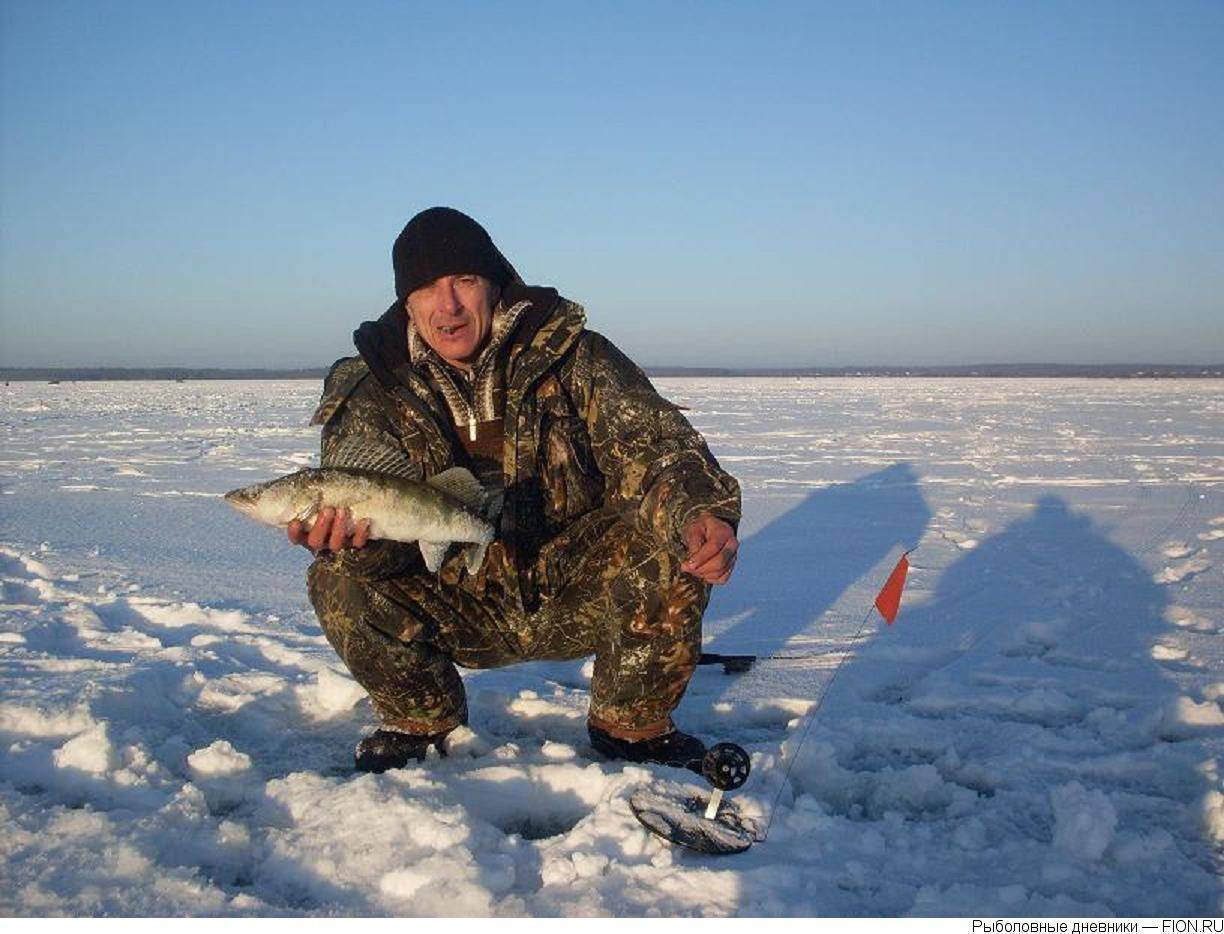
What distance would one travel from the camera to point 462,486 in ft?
9.80

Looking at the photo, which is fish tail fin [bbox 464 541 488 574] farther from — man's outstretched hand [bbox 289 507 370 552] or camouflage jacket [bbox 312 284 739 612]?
man's outstretched hand [bbox 289 507 370 552]

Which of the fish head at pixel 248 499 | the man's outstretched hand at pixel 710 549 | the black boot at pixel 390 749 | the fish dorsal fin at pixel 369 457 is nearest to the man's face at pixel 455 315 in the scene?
the fish dorsal fin at pixel 369 457

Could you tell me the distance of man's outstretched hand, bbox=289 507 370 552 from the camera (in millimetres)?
2830

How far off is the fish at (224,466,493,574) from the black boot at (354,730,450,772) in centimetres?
73

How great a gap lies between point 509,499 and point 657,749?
3.48ft

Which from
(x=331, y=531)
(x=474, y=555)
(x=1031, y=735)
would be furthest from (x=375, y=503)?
(x=1031, y=735)

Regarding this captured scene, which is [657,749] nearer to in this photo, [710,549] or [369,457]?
[710,549]

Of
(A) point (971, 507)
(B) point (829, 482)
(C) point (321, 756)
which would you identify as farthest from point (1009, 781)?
(B) point (829, 482)

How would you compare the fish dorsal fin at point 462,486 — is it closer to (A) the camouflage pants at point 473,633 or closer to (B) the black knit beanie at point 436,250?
(A) the camouflage pants at point 473,633

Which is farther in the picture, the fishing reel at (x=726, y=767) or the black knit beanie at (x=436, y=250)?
the black knit beanie at (x=436, y=250)

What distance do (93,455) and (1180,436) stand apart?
57.1 feet

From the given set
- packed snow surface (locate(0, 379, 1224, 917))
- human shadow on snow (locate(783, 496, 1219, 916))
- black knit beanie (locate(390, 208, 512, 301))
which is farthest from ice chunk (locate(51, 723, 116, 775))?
human shadow on snow (locate(783, 496, 1219, 916))

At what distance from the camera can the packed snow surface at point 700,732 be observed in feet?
7.44

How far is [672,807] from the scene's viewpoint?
260cm
